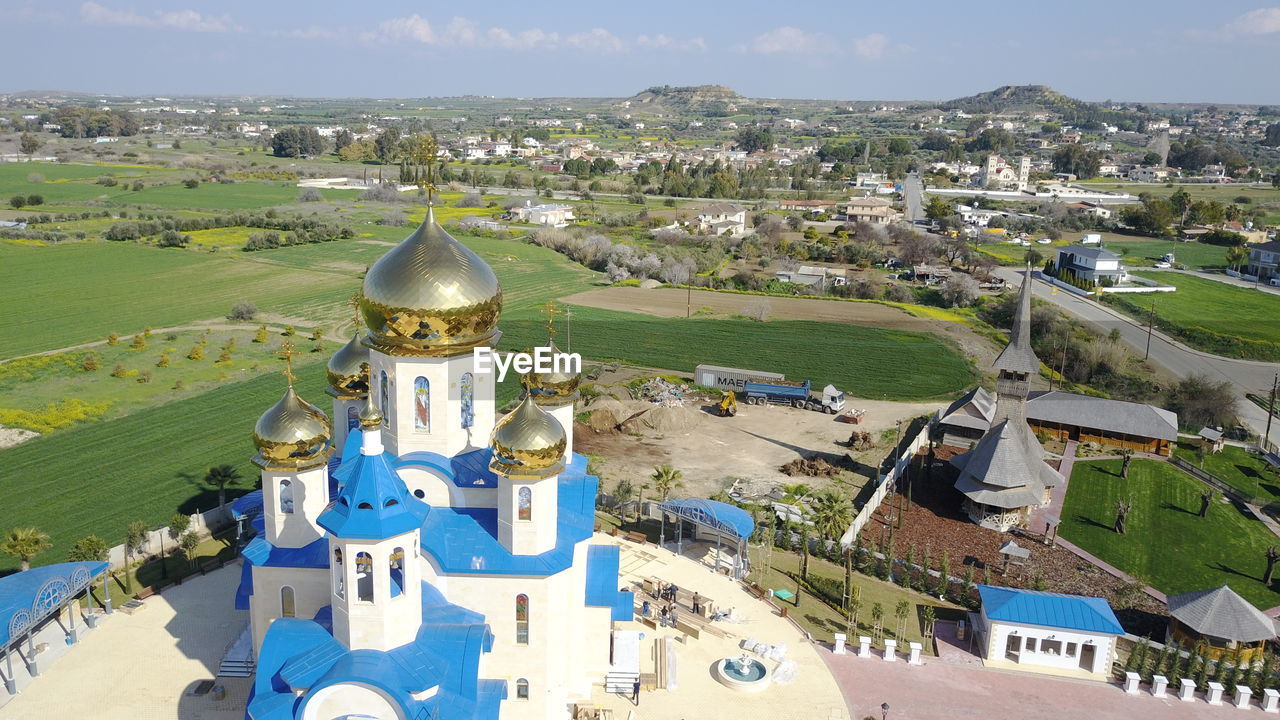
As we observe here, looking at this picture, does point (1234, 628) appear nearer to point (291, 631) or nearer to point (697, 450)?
point (697, 450)

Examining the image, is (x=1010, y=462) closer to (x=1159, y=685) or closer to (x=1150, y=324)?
(x=1159, y=685)

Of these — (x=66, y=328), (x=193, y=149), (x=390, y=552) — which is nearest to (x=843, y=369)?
(x=390, y=552)

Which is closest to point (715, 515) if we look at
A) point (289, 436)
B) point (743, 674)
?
point (743, 674)

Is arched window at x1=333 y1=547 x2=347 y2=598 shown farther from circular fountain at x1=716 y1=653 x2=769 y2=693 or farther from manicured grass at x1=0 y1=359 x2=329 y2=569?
manicured grass at x1=0 y1=359 x2=329 y2=569

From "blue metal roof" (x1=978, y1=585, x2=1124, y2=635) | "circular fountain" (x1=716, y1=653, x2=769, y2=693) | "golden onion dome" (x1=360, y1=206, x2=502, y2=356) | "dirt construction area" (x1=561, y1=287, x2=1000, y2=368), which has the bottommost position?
"circular fountain" (x1=716, y1=653, x2=769, y2=693)

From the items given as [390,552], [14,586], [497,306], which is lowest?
[14,586]

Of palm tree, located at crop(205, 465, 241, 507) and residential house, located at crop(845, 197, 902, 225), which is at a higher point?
residential house, located at crop(845, 197, 902, 225)

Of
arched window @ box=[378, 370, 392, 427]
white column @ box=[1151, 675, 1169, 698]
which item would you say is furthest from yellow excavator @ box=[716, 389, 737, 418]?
arched window @ box=[378, 370, 392, 427]
